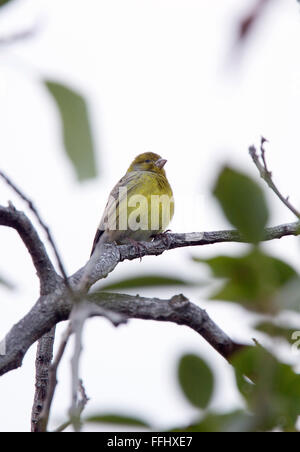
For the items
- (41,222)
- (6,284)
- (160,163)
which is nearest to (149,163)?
(160,163)

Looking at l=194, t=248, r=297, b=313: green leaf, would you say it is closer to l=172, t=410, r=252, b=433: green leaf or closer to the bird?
l=172, t=410, r=252, b=433: green leaf

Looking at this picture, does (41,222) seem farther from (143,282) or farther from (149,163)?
(149,163)

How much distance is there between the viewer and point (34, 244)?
8.00 feet

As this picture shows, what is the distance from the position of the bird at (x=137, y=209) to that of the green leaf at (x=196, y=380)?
4696 millimetres

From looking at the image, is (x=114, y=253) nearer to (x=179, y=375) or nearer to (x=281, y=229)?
(x=281, y=229)

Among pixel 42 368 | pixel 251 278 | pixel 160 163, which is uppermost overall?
pixel 160 163

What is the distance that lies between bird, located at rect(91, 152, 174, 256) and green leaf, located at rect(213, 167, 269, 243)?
4.83m

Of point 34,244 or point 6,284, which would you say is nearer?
point 6,284

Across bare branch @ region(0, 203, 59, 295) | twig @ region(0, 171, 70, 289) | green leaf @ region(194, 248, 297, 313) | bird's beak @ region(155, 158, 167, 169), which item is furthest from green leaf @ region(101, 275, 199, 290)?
bird's beak @ region(155, 158, 167, 169)

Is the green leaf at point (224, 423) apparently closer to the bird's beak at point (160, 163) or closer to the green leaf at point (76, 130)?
the green leaf at point (76, 130)

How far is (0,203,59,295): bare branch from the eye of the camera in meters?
2.28

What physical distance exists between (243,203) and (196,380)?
29 cm
